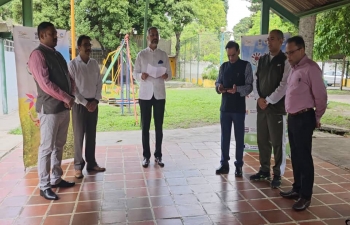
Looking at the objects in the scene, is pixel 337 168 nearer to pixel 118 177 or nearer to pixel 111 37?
pixel 118 177

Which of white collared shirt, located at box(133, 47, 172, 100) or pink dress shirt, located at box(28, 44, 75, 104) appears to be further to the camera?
white collared shirt, located at box(133, 47, 172, 100)

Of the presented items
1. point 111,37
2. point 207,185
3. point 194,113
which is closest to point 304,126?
point 207,185

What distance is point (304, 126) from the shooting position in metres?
2.87

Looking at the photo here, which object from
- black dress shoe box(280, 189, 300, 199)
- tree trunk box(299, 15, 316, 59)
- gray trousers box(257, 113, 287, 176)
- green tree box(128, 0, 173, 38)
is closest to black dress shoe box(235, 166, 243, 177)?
gray trousers box(257, 113, 287, 176)

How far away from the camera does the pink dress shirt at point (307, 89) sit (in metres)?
2.79

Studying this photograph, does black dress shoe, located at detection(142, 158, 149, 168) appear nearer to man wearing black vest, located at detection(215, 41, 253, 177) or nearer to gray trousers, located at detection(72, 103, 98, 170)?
gray trousers, located at detection(72, 103, 98, 170)

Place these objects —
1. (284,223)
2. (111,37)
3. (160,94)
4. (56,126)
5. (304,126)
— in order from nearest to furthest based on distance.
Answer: (284,223), (304,126), (56,126), (160,94), (111,37)

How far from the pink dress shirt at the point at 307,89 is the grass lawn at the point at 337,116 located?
17.5ft

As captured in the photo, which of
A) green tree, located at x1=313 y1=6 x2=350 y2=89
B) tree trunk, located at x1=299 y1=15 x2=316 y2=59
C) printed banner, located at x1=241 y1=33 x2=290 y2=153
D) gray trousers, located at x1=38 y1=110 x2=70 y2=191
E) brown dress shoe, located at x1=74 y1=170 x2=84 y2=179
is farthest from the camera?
green tree, located at x1=313 y1=6 x2=350 y2=89

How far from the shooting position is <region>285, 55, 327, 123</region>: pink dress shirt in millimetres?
2791

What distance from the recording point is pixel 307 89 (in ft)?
9.32

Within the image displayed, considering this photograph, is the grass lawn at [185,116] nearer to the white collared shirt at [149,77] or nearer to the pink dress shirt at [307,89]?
the white collared shirt at [149,77]

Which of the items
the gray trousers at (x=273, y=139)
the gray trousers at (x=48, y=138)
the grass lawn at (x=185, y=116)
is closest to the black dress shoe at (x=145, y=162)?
the gray trousers at (x=48, y=138)

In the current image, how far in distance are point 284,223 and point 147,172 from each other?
70.9 inches
